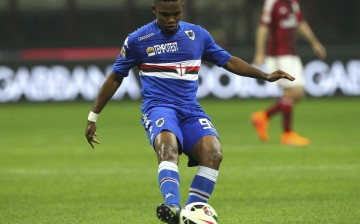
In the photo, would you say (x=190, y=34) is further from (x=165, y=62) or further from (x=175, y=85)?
(x=175, y=85)

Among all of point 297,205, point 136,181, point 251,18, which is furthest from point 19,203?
point 251,18

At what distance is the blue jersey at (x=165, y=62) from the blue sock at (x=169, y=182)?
26.9 inches

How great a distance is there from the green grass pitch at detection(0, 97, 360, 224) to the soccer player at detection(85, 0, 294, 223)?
985mm

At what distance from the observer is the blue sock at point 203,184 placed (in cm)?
765

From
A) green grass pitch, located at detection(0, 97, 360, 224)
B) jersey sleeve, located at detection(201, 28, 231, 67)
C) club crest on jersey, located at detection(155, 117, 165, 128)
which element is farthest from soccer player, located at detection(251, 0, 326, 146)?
club crest on jersey, located at detection(155, 117, 165, 128)

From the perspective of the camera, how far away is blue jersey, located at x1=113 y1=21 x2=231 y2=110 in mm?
7996

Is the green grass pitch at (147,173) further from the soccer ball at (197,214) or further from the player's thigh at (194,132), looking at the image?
the soccer ball at (197,214)

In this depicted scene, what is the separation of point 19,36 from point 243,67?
61.3 feet

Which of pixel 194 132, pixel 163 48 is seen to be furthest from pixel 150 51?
pixel 194 132

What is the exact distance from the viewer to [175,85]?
8.03 meters

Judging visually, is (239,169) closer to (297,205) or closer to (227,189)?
(227,189)

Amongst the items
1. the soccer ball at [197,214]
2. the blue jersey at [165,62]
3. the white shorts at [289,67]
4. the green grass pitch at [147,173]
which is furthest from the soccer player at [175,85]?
the white shorts at [289,67]

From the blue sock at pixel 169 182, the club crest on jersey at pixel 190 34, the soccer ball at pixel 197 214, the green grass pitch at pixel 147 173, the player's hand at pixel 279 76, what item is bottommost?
the green grass pitch at pixel 147 173

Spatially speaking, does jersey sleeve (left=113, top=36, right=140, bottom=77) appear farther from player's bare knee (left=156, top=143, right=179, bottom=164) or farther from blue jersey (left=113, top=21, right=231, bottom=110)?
player's bare knee (left=156, top=143, right=179, bottom=164)
